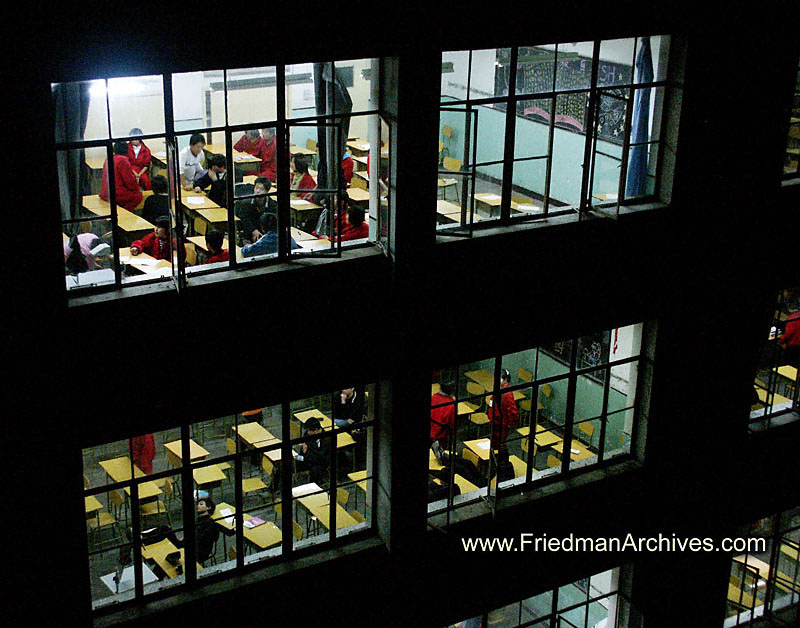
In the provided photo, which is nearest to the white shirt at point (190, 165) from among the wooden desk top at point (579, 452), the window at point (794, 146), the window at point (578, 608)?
the wooden desk top at point (579, 452)

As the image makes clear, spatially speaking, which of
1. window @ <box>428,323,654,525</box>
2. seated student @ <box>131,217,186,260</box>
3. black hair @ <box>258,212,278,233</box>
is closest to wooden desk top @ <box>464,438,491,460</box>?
window @ <box>428,323,654,525</box>

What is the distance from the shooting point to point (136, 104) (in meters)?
10.2

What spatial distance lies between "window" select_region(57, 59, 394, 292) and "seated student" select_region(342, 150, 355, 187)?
0.02 metres

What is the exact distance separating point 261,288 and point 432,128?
93.1 inches

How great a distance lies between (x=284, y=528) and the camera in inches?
484

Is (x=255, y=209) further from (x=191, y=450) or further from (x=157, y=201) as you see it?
(x=191, y=450)

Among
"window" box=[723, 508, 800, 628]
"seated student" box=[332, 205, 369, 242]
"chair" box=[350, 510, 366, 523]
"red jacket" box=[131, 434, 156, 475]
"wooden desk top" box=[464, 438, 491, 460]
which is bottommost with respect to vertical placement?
"window" box=[723, 508, 800, 628]

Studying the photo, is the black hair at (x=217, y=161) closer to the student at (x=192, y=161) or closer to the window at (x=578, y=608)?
the student at (x=192, y=161)

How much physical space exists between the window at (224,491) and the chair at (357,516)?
0.07 metres

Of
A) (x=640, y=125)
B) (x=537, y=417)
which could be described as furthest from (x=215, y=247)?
(x=640, y=125)

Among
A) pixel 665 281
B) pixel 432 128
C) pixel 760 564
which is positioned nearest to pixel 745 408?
pixel 665 281

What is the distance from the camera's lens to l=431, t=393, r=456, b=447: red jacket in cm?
1328

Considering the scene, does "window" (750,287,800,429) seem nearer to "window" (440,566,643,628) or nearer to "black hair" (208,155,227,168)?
"window" (440,566,643,628)

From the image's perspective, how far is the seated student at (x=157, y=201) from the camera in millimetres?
10914
